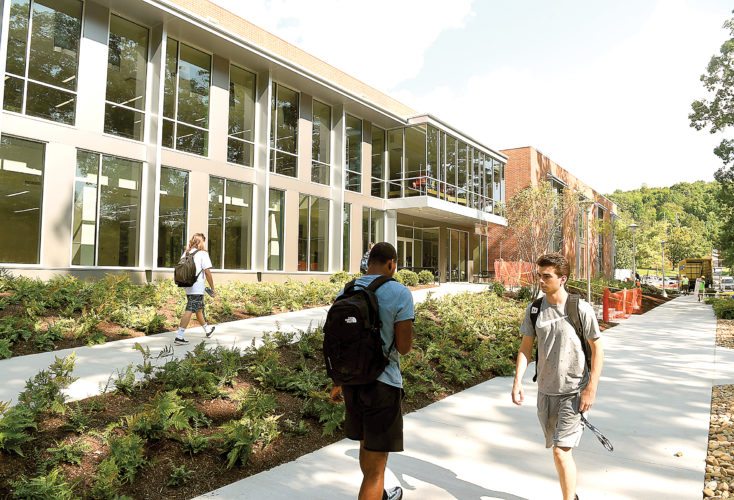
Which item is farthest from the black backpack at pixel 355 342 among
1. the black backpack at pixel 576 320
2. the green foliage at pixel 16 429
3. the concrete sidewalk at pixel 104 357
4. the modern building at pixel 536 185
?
the modern building at pixel 536 185

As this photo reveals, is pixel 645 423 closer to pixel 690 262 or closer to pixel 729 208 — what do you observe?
pixel 729 208

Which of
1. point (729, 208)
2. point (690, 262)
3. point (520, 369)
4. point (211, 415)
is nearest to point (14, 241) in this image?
point (211, 415)

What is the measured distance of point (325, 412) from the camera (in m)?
5.14

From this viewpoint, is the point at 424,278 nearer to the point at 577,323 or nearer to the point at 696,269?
the point at 577,323

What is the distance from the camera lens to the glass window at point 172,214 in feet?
48.8

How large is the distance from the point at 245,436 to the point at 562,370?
2578 mm

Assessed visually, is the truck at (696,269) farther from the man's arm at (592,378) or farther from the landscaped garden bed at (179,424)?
the man's arm at (592,378)

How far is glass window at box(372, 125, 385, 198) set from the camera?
78.8ft

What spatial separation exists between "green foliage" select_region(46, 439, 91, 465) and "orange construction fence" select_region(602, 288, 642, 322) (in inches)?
564

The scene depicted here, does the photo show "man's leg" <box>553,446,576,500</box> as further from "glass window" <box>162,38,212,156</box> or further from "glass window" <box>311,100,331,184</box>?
"glass window" <box>311,100,331,184</box>

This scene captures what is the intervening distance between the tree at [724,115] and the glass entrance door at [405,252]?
1491 centimetres

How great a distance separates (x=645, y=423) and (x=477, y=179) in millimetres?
23895

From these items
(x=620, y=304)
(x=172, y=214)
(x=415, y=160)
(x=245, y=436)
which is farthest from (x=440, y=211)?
(x=245, y=436)

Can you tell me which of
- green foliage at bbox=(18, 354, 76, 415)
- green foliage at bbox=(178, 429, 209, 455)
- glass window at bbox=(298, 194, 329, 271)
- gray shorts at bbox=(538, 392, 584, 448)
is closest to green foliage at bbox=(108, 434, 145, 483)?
green foliage at bbox=(178, 429, 209, 455)
